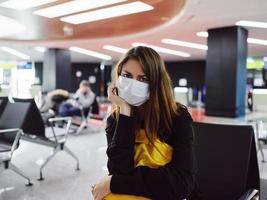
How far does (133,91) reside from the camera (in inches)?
42.9

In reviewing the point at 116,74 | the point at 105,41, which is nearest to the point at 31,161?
the point at 116,74

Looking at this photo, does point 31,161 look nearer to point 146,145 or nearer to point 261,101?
point 146,145

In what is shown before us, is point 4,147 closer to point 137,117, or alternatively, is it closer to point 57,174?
point 57,174

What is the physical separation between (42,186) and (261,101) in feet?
13.4

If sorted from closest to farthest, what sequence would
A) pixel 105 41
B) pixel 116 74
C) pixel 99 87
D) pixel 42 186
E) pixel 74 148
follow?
pixel 116 74, pixel 42 186, pixel 74 148, pixel 105 41, pixel 99 87

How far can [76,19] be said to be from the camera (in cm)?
759

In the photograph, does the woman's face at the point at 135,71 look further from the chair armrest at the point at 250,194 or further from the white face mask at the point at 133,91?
the chair armrest at the point at 250,194

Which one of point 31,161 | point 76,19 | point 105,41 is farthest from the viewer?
point 105,41

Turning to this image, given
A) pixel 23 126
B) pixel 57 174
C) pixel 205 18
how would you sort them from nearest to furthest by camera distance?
pixel 23 126 < pixel 57 174 < pixel 205 18

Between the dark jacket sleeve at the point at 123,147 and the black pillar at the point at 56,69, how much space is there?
1291 cm

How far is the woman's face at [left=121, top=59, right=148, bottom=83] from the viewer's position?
3.62ft

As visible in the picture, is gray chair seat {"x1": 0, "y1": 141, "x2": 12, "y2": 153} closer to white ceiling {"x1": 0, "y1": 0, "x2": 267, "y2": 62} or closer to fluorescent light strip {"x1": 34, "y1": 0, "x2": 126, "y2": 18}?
fluorescent light strip {"x1": 34, "y1": 0, "x2": 126, "y2": 18}

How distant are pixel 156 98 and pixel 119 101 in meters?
0.15

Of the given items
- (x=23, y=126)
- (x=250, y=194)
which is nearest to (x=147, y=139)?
(x=250, y=194)
